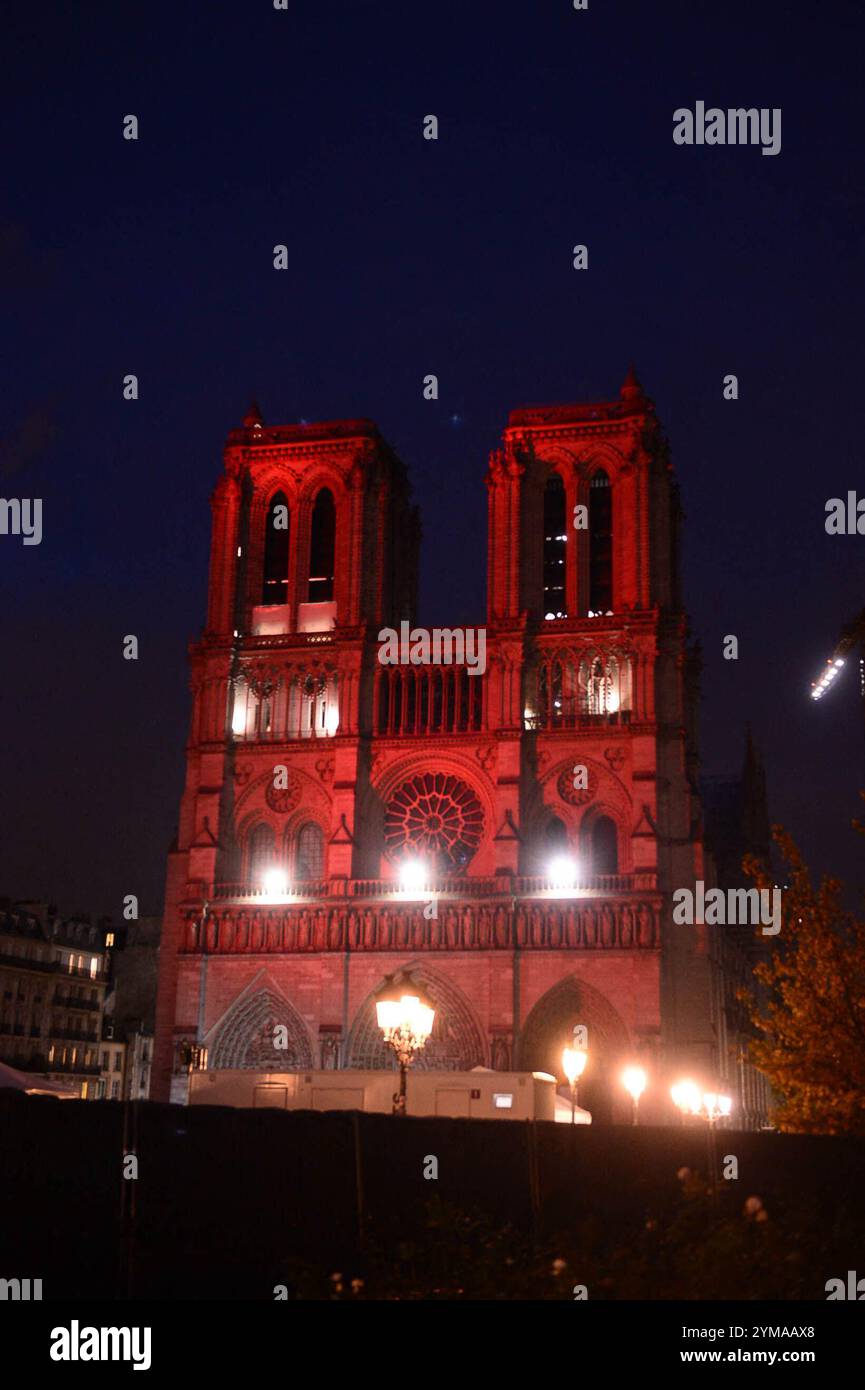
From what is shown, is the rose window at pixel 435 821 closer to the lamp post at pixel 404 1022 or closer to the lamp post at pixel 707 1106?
the lamp post at pixel 707 1106

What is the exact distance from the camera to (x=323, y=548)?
55.6 meters

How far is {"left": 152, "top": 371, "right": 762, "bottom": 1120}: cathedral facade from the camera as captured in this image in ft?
156

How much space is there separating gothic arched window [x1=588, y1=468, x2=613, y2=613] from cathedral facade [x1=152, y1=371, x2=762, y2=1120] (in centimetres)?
9

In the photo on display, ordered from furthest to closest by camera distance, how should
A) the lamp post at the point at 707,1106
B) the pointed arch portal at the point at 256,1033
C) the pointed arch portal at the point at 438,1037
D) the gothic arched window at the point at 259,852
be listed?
the gothic arched window at the point at 259,852 < the pointed arch portal at the point at 256,1033 < the pointed arch portal at the point at 438,1037 < the lamp post at the point at 707,1106

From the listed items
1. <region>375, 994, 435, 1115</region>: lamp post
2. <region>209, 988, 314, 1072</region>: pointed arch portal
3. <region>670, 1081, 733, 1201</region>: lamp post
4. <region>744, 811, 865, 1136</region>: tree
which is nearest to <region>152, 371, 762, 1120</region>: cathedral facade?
<region>209, 988, 314, 1072</region>: pointed arch portal

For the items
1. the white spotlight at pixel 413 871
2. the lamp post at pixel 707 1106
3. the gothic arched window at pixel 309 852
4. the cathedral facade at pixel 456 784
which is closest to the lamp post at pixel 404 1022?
the lamp post at pixel 707 1106

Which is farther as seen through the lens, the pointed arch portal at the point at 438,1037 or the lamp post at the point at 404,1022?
the pointed arch portal at the point at 438,1037

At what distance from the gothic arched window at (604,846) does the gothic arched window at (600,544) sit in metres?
7.62

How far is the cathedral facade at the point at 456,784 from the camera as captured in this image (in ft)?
156

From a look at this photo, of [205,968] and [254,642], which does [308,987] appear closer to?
[205,968]

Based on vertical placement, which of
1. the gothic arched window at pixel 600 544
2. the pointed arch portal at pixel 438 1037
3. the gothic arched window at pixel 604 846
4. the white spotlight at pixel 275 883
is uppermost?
the gothic arched window at pixel 600 544

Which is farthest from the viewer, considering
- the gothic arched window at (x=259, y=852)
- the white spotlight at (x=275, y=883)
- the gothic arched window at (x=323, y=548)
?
the gothic arched window at (x=323, y=548)
